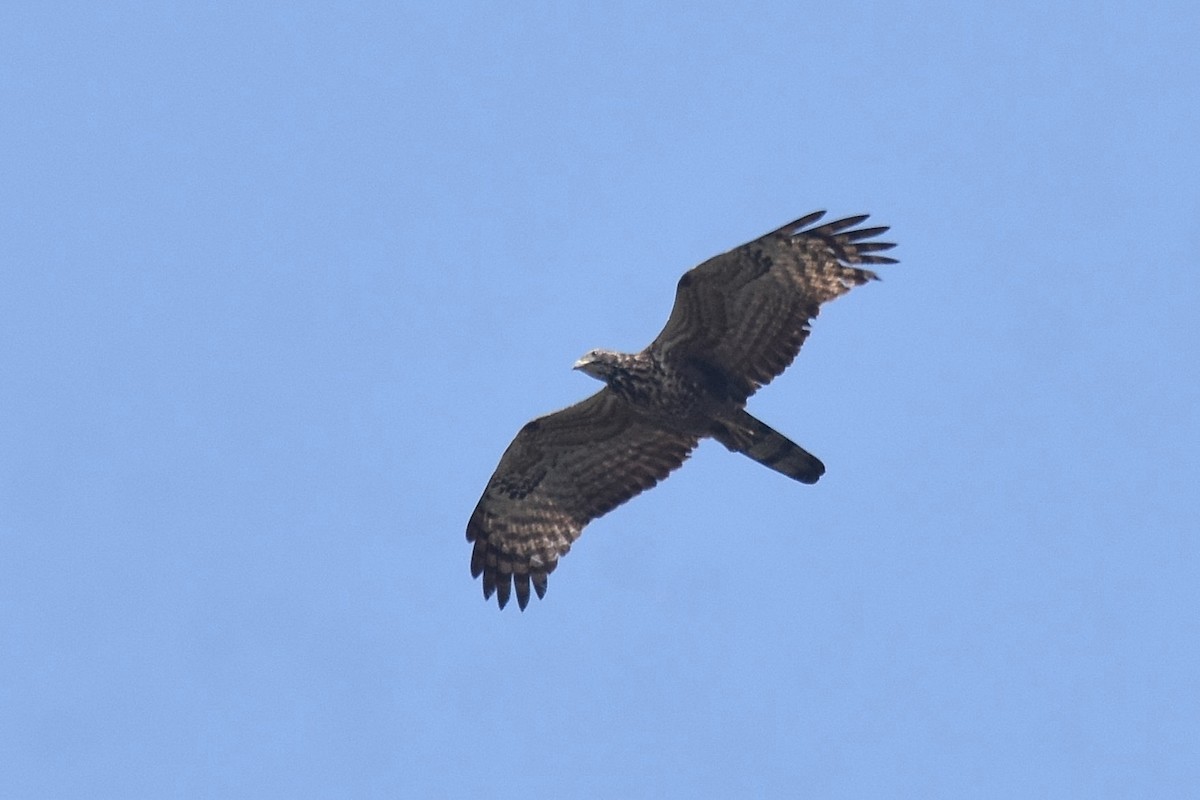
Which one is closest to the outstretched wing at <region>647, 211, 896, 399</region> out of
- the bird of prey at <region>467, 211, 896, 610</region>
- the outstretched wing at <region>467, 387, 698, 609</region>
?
the bird of prey at <region>467, 211, 896, 610</region>

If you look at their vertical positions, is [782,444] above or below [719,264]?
below

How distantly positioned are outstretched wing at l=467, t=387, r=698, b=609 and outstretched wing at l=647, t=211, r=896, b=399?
49.0 inches

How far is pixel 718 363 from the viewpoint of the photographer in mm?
19953

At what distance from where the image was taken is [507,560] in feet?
69.7

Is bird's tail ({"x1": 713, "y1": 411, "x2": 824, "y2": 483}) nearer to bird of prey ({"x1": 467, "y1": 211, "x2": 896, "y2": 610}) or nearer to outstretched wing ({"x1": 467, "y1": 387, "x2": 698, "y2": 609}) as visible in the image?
bird of prey ({"x1": 467, "y1": 211, "x2": 896, "y2": 610})

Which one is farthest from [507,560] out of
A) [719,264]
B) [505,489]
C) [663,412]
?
[719,264]

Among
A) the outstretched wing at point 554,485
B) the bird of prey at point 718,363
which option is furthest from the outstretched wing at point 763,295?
the outstretched wing at point 554,485

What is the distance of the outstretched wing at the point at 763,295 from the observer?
64.2ft

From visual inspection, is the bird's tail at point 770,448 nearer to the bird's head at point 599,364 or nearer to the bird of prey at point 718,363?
the bird of prey at point 718,363

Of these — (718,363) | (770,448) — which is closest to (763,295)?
(718,363)

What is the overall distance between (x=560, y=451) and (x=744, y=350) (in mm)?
2483

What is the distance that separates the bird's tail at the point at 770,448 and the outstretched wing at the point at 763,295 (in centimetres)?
34

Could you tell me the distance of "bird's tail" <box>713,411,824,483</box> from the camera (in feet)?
65.2

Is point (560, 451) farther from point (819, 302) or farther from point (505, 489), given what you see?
point (819, 302)
